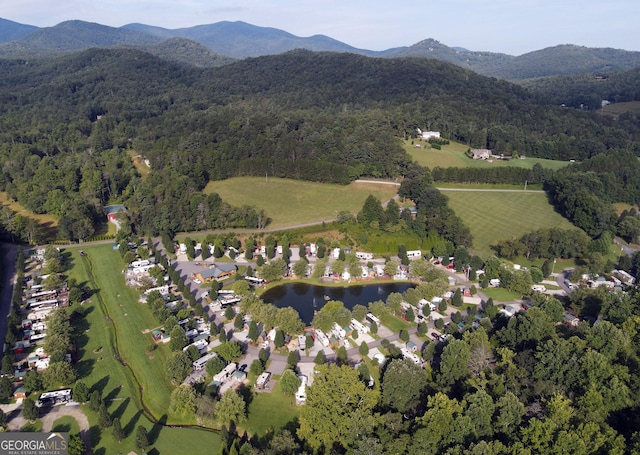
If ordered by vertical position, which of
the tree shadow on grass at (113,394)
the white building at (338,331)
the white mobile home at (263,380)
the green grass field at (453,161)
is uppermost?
the green grass field at (453,161)

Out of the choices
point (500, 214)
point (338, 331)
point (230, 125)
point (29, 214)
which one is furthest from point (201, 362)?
point (230, 125)

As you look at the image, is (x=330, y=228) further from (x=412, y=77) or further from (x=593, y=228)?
(x=412, y=77)

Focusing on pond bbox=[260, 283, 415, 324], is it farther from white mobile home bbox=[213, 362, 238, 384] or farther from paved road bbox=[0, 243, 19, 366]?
paved road bbox=[0, 243, 19, 366]

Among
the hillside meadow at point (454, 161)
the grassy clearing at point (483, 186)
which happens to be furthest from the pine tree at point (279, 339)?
the hillside meadow at point (454, 161)

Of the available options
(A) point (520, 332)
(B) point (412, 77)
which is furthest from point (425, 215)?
(B) point (412, 77)

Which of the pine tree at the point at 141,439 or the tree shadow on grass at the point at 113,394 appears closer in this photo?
the pine tree at the point at 141,439

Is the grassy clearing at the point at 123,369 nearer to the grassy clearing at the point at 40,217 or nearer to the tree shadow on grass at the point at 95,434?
the tree shadow on grass at the point at 95,434
